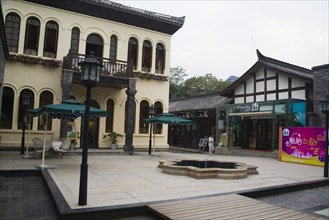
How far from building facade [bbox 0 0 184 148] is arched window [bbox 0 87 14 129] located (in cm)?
4

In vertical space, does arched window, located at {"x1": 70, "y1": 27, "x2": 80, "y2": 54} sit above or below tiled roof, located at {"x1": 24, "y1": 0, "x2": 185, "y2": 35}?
below

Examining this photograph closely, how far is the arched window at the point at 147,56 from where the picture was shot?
17.3m

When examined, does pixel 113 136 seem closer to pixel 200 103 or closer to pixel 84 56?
pixel 84 56

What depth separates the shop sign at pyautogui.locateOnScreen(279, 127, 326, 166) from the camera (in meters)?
11.9

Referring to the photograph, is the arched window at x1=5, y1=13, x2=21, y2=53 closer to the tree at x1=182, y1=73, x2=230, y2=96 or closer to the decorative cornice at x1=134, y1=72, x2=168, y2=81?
the decorative cornice at x1=134, y1=72, x2=168, y2=81

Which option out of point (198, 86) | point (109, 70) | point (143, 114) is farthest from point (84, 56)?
point (198, 86)

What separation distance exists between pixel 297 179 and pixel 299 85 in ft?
28.8

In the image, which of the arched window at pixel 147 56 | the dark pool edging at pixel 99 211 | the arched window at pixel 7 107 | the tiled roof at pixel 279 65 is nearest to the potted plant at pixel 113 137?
the arched window at pixel 147 56

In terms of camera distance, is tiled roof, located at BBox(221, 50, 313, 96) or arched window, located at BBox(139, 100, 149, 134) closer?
tiled roof, located at BBox(221, 50, 313, 96)

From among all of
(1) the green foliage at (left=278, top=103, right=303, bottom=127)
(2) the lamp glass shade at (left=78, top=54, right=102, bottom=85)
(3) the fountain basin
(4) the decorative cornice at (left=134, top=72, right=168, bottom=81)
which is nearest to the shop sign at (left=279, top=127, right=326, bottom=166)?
(1) the green foliage at (left=278, top=103, right=303, bottom=127)

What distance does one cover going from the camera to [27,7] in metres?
14.2

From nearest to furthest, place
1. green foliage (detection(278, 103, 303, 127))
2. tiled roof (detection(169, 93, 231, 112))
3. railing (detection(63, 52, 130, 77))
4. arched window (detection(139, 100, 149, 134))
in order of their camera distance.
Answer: railing (detection(63, 52, 130, 77)) < green foliage (detection(278, 103, 303, 127)) < arched window (detection(139, 100, 149, 134)) < tiled roof (detection(169, 93, 231, 112))

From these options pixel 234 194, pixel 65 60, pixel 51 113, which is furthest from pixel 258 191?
pixel 65 60

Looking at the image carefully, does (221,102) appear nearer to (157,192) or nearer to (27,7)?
(27,7)
